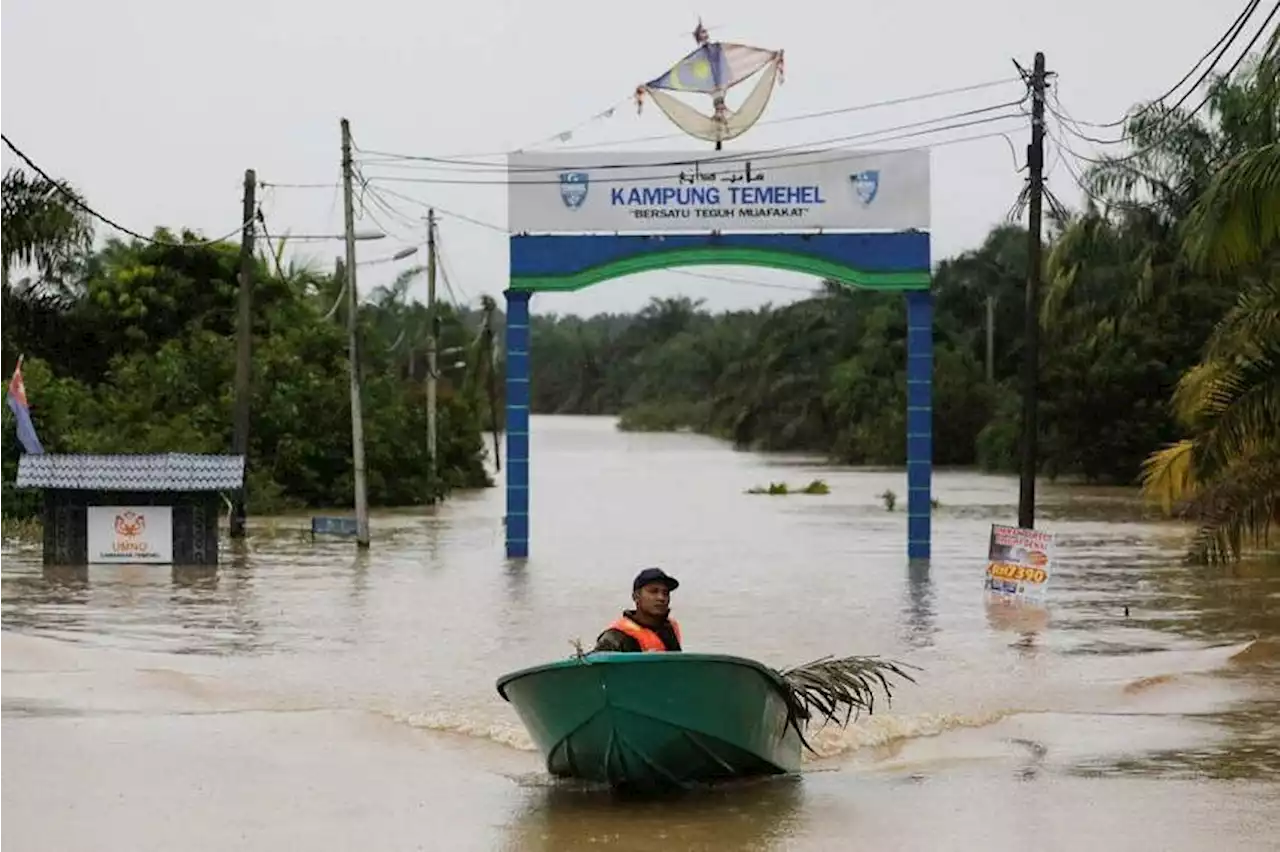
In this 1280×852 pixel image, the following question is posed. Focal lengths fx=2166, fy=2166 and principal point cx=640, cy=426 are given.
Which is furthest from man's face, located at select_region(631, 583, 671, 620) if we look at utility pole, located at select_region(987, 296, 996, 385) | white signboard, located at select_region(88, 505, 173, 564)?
utility pole, located at select_region(987, 296, 996, 385)

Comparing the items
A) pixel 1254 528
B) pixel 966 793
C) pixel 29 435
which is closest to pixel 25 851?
pixel 966 793

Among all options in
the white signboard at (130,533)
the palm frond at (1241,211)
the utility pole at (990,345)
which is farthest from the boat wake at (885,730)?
the utility pole at (990,345)

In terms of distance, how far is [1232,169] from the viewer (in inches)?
680

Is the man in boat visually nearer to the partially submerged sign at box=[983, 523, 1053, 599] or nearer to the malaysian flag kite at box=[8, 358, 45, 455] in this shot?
the partially submerged sign at box=[983, 523, 1053, 599]

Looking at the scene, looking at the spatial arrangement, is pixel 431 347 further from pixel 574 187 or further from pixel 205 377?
pixel 574 187

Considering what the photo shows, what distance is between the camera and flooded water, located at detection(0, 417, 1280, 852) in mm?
11867

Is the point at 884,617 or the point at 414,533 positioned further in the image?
the point at 414,533

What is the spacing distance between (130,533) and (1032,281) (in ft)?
41.6

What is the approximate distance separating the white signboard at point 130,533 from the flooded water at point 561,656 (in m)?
0.49

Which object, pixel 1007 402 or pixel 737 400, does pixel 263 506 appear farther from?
pixel 737 400

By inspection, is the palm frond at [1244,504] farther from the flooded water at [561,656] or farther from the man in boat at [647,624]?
the man in boat at [647,624]

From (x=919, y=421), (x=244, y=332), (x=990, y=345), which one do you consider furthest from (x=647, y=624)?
(x=990, y=345)

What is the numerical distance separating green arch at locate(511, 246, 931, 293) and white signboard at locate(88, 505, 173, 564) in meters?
5.97

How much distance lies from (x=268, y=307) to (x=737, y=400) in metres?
67.8
